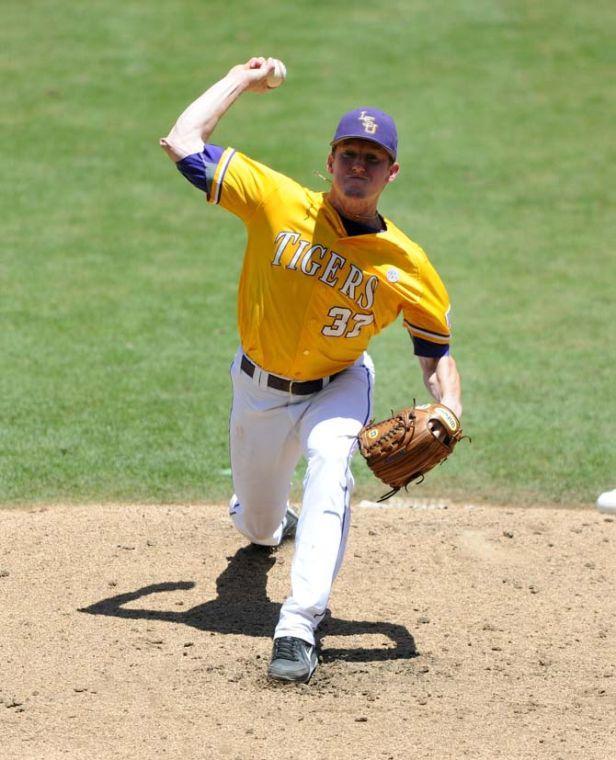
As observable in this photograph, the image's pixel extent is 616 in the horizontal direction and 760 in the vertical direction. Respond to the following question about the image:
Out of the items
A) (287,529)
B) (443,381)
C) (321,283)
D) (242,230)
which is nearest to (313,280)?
(321,283)

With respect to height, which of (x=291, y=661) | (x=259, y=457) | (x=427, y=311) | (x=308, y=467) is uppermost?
(x=427, y=311)

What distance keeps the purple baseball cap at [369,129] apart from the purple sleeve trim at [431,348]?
818 mm

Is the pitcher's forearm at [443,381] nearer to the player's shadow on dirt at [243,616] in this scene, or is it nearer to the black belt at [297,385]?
the black belt at [297,385]

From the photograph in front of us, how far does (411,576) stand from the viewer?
5.93 meters

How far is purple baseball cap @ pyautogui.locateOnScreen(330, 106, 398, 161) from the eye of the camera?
513 centimetres

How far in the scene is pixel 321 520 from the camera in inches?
192

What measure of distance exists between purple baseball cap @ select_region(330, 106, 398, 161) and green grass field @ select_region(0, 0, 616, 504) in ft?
8.72

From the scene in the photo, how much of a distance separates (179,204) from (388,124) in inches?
302

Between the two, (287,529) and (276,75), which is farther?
(287,529)

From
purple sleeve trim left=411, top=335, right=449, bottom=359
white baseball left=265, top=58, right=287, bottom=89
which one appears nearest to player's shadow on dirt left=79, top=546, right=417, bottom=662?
purple sleeve trim left=411, top=335, right=449, bottom=359

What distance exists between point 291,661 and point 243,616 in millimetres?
773

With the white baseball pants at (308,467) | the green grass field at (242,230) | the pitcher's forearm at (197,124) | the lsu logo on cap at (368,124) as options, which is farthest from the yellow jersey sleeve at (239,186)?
the green grass field at (242,230)

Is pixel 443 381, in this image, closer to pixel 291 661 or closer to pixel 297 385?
pixel 297 385

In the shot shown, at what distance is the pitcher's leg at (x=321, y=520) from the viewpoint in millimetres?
4812
